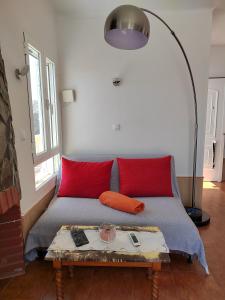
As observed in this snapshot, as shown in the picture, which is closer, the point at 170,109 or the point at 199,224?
the point at 199,224

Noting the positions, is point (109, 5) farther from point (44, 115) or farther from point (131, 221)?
point (131, 221)

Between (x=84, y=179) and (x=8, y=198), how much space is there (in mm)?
1086

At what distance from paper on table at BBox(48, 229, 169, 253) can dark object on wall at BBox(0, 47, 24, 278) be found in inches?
15.4

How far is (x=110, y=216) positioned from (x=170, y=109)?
1.61 meters

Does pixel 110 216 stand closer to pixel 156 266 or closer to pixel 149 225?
pixel 149 225

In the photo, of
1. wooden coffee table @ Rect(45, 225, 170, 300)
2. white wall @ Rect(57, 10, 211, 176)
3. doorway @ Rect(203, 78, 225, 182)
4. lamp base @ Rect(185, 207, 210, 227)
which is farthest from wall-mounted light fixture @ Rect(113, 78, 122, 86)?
doorway @ Rect(203, 78, 225, 182)

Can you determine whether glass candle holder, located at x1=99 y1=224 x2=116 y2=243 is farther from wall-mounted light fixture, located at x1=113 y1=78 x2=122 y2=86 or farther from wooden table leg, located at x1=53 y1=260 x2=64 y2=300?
wall-mounted light fixture, located at x1=113 y1=78 x2=122 y2=86

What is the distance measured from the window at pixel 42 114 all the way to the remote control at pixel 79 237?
2.96ft

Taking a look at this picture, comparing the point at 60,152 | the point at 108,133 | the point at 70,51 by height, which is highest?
the point at 70,51

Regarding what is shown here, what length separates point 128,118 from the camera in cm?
291

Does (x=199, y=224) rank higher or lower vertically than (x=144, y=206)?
lower

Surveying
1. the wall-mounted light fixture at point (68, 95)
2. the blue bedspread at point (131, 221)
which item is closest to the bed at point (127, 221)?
the blue bedspread at point (131, 221)

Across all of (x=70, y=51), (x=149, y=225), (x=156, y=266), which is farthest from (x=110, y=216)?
(x=70, y=51)

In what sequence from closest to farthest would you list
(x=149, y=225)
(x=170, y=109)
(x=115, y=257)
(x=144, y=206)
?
(x=115, y=257) < (x=149, y=225) < (x=144, y=206) < (x=170, y=109)
